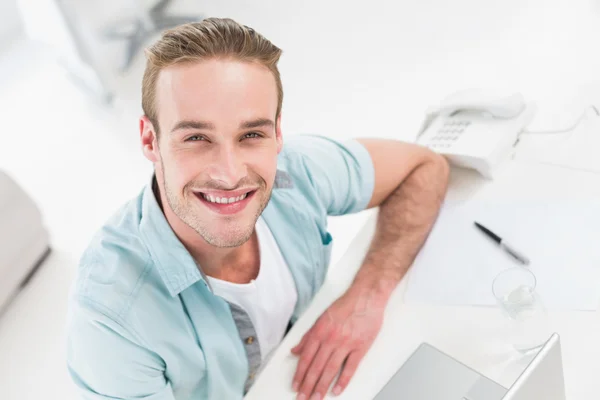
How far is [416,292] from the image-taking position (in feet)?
3.89

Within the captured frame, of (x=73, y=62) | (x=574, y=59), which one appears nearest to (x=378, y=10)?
(x=73, y=62)

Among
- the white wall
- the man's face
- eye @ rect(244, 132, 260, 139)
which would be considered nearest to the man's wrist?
the man's face

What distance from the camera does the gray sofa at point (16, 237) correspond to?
86.1 inches

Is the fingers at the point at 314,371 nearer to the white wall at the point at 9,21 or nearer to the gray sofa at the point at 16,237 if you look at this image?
the gray sofa at the point at 16,237

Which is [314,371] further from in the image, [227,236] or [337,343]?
[227,236]

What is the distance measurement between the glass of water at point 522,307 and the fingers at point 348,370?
0.82ft

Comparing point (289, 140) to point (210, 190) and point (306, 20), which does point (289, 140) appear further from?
point (306, 20)

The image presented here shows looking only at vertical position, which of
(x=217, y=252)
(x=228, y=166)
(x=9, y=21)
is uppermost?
(x=228, y=166)

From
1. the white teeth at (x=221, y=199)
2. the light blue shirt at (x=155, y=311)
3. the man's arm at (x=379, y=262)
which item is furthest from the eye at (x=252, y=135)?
the man's arm at (x=379, y=262)

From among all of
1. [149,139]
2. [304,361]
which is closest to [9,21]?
[149,139]

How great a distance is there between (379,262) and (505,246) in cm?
23

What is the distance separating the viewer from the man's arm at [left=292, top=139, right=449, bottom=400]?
1.11 meters

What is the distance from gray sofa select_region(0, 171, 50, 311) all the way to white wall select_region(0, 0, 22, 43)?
5.73ft

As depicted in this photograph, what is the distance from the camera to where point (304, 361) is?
1126 mm
